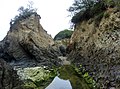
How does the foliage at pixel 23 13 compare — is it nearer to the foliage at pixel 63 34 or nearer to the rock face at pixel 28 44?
the rock face at pixel 28 44

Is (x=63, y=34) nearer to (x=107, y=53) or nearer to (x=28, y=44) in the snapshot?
(x=28, y=44)

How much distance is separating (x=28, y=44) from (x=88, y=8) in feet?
30.9

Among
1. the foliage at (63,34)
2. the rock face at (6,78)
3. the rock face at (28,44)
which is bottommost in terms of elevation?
the rock face at (6,78)

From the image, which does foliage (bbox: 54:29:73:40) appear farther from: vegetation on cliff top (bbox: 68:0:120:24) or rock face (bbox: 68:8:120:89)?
rock face (bbox: 68:8:120:89)

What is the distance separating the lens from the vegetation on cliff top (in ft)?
63.4

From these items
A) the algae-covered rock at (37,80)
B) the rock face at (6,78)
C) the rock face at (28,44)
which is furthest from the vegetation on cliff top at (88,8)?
the rock face at (6,78)

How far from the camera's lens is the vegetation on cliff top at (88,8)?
1933cm

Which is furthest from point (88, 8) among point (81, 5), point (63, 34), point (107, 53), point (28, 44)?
point (63, 34)

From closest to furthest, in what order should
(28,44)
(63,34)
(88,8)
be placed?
1. (88,8)
2. (28,44)
3. (63,34)

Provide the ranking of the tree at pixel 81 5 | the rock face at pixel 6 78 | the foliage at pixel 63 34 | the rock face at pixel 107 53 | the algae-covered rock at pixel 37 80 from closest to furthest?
the rock face at pixel 6 78 < the rock face at pixel 107 53 < the algae-covered rock at pixel 37 80 < the tree at pixel 81 5 < the foliage at pixel 63 34

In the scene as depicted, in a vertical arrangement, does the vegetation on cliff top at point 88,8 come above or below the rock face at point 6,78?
above

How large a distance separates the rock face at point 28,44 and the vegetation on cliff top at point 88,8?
16.2 feet

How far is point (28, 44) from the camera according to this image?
31422 millimetres

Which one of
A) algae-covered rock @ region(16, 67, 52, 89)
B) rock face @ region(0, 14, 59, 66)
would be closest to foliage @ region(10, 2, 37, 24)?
rock face @ region(0, 14, 59, 66)
